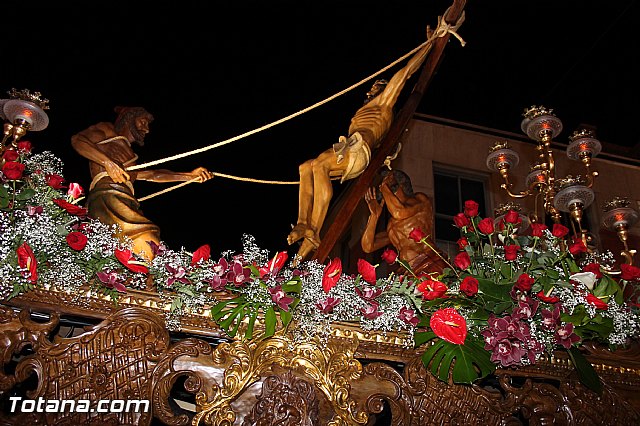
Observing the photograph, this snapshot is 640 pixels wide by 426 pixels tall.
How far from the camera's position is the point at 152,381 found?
8.38 feet

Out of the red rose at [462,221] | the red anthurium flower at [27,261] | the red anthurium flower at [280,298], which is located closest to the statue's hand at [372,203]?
the red rose at [462,221]

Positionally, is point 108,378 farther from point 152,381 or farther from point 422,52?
point 422,52

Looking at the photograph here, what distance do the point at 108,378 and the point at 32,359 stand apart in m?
0.29

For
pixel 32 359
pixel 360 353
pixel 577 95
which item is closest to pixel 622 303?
pixel 360 353

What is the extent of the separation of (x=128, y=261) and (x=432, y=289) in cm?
128

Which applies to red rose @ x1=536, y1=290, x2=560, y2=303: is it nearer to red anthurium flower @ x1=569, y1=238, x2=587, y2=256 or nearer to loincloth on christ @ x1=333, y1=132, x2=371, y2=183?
red anthurium flower @ x1=569, y1=238, x2=587, y2=256

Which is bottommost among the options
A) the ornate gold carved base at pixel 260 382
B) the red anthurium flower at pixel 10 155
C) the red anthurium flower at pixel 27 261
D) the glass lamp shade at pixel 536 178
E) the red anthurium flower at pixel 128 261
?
the ornate gold carved base at pixel 260 382

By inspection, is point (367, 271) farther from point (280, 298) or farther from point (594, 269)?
point (594, 269)

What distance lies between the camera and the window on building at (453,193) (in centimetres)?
849

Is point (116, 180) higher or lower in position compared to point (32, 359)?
higher

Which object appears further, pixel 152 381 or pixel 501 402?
pixel 501 402

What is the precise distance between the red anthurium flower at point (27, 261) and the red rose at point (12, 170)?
14.6 inches

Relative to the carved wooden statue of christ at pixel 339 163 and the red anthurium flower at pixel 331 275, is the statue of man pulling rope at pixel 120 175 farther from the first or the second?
the red anthurium flower at pixel 331 275

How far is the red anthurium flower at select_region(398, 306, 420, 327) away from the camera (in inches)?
112
